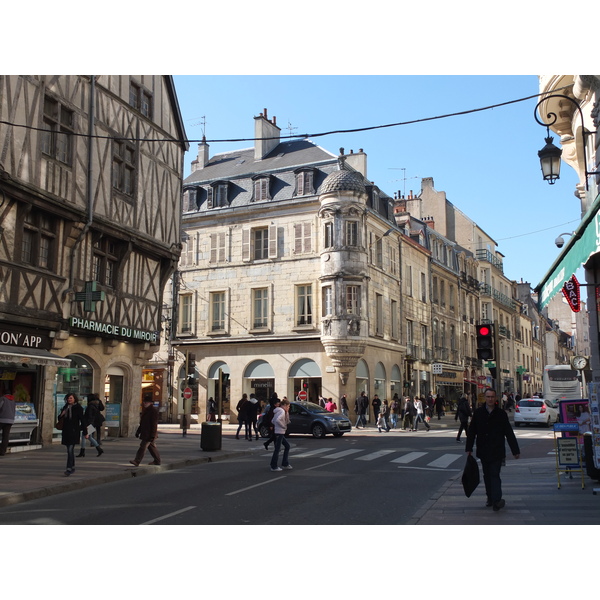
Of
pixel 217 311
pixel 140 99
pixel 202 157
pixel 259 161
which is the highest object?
pixel 202 157

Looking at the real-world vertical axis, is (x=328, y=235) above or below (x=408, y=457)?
above

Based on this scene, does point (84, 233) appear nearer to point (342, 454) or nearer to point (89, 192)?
point (89, 192)

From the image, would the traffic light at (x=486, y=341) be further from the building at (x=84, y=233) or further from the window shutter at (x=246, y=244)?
the window shutter at (x=246, y=244)

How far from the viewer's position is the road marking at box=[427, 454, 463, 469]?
1430 centimetres

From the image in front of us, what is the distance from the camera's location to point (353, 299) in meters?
32.0

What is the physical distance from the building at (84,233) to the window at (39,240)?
3cm

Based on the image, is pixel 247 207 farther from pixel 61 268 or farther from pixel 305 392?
pixel 61 268

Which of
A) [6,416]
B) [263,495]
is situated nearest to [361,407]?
[6,416]

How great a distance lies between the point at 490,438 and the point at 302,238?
2559cm

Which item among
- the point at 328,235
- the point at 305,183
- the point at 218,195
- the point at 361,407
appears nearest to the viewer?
the point at 361,407

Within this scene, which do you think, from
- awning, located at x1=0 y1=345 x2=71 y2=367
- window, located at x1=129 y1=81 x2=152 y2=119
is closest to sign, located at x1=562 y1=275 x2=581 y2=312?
awning, located at x1=0 y1=345 x2=71 y2=367

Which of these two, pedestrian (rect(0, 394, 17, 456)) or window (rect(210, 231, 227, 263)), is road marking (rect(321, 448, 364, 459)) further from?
window (rect(210, 231, 227, 263))

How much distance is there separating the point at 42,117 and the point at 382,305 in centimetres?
2198

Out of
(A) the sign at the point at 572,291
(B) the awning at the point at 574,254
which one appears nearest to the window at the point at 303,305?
(B) the awning at the point at 574,254
